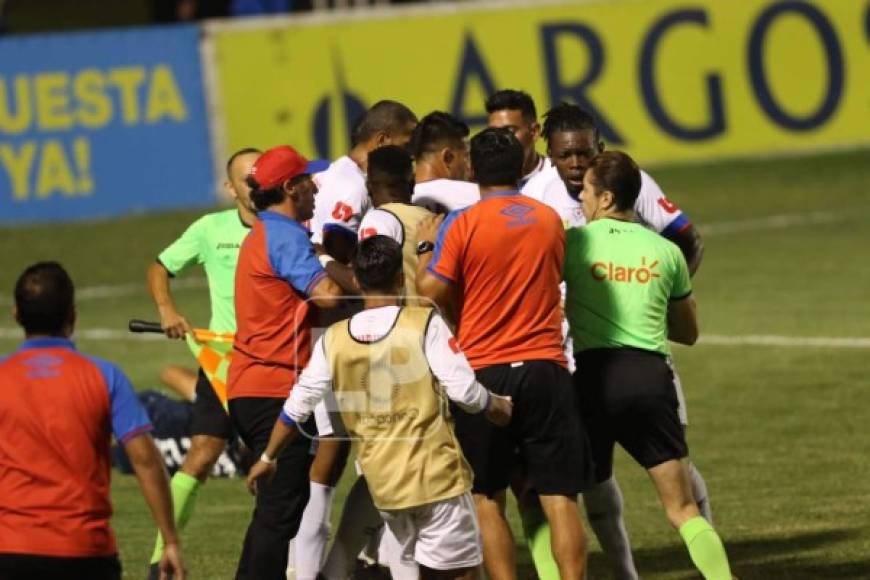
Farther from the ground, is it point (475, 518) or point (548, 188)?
point (548, 188)

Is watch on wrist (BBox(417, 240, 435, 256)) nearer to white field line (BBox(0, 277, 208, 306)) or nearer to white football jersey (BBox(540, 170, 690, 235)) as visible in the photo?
white football jersey (BBox(540, 170, 690, 235))

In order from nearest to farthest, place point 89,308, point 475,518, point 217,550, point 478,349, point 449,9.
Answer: point 475,518 → point 478,349 → point 217,550 → point 89,308 → point 449,9

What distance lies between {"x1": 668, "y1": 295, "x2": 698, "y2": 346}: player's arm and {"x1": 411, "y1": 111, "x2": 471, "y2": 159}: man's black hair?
141cm

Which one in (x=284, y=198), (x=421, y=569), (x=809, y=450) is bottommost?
(x=809, y=450)

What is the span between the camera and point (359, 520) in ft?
33.7

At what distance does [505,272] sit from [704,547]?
5.22 ft

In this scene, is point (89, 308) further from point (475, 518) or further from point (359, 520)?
point (475, 518)

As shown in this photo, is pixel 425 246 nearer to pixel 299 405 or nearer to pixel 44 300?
pixel 299 405

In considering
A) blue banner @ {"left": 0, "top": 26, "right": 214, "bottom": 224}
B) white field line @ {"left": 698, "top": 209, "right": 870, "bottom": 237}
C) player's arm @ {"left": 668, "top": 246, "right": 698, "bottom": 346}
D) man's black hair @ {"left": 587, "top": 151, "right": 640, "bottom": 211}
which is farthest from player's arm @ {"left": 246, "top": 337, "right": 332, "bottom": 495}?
blue banner @ {"left": 0, "top": 26, "right": 214, "bottom": 224}

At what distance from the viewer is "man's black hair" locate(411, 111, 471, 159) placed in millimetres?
10492

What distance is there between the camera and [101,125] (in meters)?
25.8

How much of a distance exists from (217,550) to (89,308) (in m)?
9.61

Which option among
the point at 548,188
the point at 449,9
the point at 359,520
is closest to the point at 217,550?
the point at 359,520

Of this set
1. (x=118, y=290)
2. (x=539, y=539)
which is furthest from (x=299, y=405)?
(x=118, y=290)
